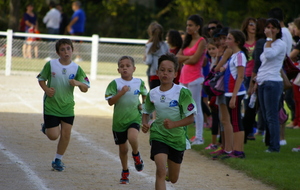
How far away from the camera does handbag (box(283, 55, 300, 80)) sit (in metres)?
9.75

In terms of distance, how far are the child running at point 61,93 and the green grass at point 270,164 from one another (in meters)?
2.56

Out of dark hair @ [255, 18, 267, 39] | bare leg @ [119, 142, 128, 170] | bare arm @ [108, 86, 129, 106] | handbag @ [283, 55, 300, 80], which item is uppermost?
dark hair @ [255, 18, 267, 39]

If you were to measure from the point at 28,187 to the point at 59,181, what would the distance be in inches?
18.8

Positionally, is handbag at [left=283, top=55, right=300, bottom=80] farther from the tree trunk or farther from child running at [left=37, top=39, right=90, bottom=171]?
the tree trunk

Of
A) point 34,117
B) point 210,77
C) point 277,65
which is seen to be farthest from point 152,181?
point 34,117

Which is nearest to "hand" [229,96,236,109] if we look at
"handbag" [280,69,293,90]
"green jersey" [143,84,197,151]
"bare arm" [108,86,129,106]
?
"handbag" [280,69,293,90]

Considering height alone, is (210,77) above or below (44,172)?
above

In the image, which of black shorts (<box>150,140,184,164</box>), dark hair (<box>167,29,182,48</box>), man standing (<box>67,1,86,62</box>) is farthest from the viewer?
man standing (<box>67,1,86,62</box>)

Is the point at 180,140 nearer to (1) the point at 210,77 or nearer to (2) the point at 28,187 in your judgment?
(2) the point at 28,187

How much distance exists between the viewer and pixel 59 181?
283 inches

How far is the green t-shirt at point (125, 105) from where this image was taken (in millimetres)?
7258

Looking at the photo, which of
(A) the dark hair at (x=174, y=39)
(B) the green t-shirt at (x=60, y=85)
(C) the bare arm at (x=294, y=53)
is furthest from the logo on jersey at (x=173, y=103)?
(A) the dark hair at (x=174, y=39)

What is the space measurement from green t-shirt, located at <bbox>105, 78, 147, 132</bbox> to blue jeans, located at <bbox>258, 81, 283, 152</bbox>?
2.76 meters

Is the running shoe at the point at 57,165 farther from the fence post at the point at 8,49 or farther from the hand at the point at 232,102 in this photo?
the fence post at the point at 8,49
